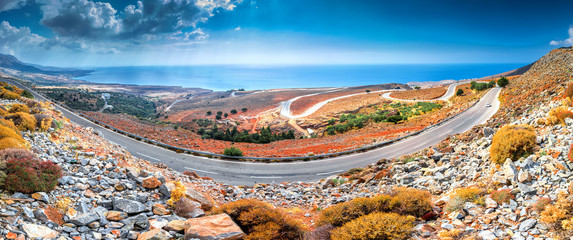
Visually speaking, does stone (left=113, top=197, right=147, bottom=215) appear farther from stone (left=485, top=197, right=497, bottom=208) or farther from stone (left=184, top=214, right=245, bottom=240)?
stone (left=485, top=197, right=497, bottom=208)

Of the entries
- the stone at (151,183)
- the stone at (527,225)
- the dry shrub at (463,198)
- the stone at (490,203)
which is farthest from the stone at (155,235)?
the stone at (490,203)

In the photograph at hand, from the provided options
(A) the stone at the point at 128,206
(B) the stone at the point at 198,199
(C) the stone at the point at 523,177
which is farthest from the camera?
(B) the stone at the point at 198,199

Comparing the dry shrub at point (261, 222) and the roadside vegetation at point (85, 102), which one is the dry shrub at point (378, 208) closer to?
the dry shrub at point (261, 222)

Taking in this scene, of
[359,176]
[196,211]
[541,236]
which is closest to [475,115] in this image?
[359,176]

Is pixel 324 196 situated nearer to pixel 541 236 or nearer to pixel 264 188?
pixel 264 188

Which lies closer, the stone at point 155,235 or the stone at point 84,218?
the stone at point 155,235

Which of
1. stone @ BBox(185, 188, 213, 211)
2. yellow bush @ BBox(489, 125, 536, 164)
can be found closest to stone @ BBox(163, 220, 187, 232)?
stone @ BBox(185, 188, 213, 211)
